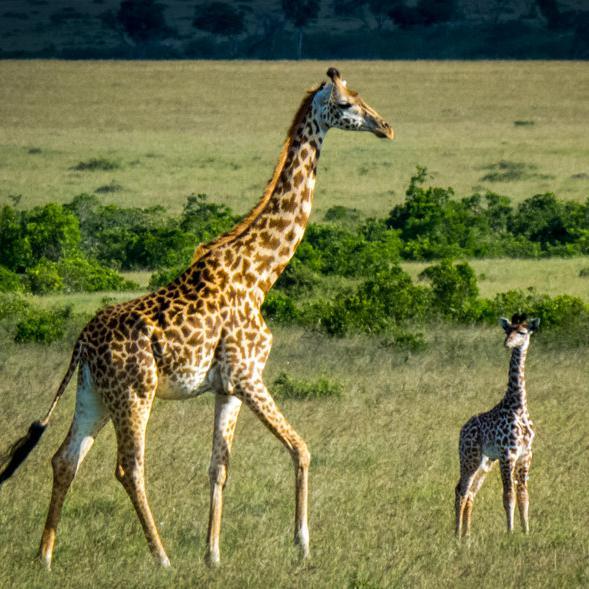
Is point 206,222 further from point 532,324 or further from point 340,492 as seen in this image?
point 532,324

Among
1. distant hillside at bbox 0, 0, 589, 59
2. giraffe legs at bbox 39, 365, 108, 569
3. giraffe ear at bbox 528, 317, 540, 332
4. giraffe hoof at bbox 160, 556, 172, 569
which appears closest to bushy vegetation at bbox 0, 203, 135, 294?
giraffe ear at bbox 528, 317, 540, 332

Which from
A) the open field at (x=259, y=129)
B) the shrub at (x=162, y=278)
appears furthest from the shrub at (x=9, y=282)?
the open field at (x=259, y=129)

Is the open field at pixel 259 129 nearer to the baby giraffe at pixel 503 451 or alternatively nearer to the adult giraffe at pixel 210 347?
the baby giraffe at pixel 503 451

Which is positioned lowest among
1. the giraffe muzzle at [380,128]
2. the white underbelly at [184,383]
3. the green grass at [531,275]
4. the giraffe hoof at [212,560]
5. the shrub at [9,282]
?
Result: the shrub at [9,282]

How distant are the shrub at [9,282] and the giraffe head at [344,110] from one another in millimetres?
10929

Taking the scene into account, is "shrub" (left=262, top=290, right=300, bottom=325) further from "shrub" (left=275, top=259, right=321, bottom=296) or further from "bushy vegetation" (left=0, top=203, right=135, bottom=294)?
"bushy vegetation" (left=0, top=203, right=135, bottom=294)

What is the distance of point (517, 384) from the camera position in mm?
8359

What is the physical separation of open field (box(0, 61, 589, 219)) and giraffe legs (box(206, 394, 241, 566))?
20.4m

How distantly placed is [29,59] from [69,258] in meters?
56.1

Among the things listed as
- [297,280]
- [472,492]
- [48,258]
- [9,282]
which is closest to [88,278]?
[9,282]

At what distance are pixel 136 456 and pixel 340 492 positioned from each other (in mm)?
2046

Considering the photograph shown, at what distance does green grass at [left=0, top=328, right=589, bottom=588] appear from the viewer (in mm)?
7352

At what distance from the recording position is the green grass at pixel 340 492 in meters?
7.35

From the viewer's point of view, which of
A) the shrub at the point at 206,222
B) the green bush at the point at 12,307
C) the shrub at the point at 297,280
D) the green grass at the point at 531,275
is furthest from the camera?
the shrub at the point at 206,222
